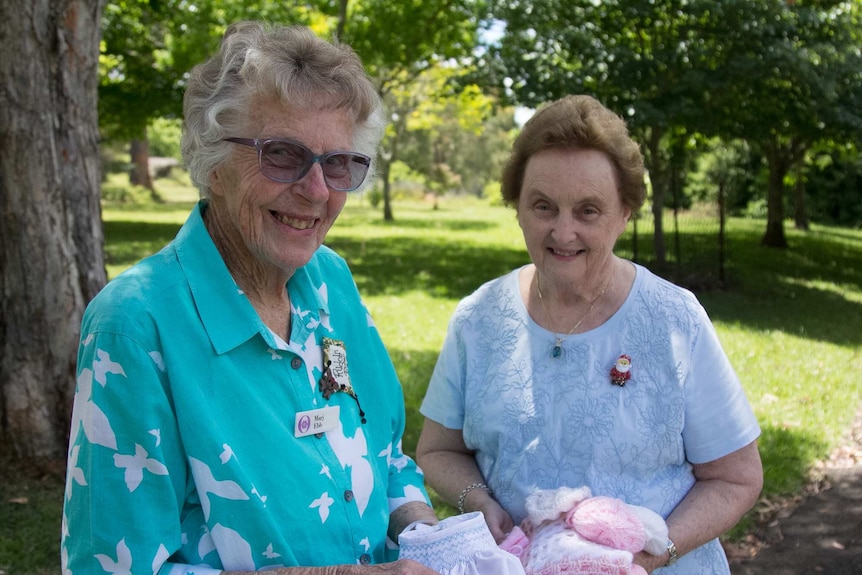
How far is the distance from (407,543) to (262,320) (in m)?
0.66

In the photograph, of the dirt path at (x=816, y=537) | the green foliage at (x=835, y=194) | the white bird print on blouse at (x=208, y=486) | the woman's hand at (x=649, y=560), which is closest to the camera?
the white bird print on blouse at (x=208, y=486)

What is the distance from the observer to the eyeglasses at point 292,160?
190cm

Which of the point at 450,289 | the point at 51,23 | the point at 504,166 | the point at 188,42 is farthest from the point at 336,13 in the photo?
the point at 504,166

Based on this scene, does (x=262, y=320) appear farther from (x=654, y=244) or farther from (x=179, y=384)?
(x=654, y=244)

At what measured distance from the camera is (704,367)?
246cm

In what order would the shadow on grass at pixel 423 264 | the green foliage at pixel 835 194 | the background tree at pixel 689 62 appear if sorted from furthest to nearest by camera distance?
the green foliage at pixel 835 194
the shadow on grass at pixel 423 264
the background tree at pixel 689 62

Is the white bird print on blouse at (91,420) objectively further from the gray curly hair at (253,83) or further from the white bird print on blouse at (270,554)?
the gray curly hair at (253,83)

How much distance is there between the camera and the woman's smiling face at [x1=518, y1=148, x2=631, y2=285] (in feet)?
8.28

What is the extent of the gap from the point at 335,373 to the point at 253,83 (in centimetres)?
77

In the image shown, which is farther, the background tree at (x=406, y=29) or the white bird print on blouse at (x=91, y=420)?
the background tree at (x=406, y=29)

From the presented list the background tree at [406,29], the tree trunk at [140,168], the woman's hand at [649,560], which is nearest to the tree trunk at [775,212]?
the background tree at [406,29]

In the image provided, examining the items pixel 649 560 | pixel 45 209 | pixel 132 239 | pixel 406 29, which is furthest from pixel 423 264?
pixel 649 560

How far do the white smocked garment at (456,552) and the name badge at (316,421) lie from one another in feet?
1.09

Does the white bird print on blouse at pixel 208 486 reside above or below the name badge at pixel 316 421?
below
